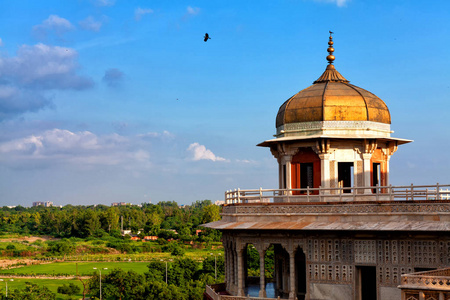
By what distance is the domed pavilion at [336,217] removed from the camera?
2014 cm

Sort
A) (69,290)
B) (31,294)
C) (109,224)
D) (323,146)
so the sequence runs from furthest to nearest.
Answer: (109,224), (69,290), (31,294), (323,146)

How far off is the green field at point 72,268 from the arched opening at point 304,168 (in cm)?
6373

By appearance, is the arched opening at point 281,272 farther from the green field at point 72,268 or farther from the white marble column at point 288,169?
the green field at point 72,268

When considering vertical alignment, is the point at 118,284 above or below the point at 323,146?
below

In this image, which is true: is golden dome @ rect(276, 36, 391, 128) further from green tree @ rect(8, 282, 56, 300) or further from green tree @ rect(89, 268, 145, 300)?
green tree @ rect(8, 282, 56, 300)

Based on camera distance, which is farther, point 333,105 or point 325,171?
point 333,105

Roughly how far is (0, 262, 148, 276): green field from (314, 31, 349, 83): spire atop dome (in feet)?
210

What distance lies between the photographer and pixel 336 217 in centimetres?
2147

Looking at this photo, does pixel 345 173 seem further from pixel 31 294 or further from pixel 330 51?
pixel 31 294

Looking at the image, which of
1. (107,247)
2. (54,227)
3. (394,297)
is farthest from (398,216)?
(54,227)

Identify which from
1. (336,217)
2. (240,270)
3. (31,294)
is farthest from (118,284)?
(336,217)

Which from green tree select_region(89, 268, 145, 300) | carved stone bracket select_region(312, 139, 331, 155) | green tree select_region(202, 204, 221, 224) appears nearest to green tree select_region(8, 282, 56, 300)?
green tree select_region(89, 268, 145, 300)

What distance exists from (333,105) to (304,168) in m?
2.99

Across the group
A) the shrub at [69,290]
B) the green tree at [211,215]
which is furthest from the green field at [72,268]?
the green tree at [211,215]
